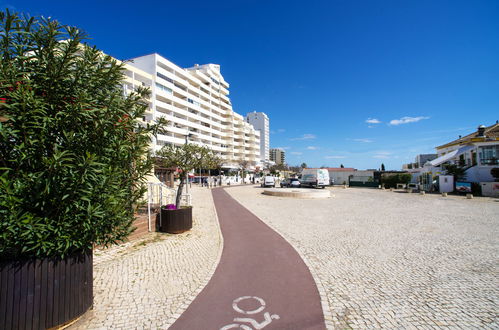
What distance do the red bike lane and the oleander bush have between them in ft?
6.80

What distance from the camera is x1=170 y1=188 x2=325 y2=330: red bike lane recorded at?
3.56 m

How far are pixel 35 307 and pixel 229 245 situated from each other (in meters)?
4.90

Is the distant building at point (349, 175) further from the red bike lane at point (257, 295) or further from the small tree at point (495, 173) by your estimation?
the red bike lane at point (257, 295)

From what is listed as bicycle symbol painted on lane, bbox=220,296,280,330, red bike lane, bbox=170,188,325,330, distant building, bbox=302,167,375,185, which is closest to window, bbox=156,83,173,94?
distant building, bbox=302,167,375,185

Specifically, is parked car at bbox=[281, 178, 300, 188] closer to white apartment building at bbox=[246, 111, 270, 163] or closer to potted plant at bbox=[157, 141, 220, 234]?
potted plant at bbox=[157, 141, 220, 234]

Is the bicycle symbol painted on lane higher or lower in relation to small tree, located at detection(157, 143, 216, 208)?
lower

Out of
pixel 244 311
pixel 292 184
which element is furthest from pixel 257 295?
pixel 292 184

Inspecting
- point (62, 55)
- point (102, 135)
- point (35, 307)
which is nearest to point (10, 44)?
point (62, 55)

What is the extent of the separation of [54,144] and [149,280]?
11.0 feet

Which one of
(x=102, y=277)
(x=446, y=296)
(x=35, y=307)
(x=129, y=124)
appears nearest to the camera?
(x=35, y=307)

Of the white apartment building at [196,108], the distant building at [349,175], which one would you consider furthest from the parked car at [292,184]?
the white apartment building at [196,108]

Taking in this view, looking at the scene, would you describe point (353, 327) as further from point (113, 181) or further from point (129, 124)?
point (129, 124)

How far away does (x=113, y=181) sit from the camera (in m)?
3.34

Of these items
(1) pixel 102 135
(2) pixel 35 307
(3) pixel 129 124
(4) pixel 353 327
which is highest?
(3) pixel 129 124
